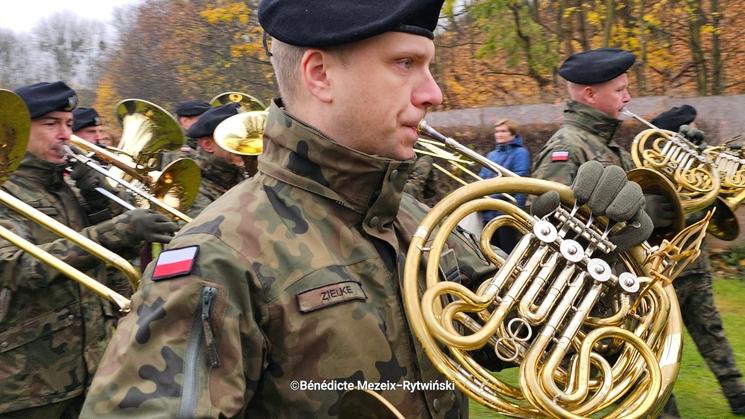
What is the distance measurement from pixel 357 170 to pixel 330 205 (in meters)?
0.10

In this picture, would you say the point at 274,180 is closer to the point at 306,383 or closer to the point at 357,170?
the point at 357,170

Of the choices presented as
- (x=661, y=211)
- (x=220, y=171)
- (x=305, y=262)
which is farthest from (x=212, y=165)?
(x=305, y=262)

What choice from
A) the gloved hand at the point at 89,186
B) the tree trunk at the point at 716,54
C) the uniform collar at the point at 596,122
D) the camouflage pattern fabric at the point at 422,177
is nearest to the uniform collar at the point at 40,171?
the gloved hand at the point at 89,186

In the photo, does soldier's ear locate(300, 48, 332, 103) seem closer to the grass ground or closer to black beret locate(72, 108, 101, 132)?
the grass ground

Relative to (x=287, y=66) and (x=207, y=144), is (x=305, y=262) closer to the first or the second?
(x=287, y=66)

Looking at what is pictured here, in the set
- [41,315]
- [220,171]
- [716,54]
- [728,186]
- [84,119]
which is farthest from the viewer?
[716,54]

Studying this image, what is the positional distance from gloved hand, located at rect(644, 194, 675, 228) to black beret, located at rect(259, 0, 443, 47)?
3.56 ft

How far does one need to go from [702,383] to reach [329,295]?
4669 mm

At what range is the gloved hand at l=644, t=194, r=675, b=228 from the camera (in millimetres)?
2354

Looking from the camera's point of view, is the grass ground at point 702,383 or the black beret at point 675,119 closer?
the grass ground at point 702,383

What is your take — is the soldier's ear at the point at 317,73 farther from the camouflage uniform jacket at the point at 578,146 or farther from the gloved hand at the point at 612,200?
the camouflage uniform jacket at the point at 578,146

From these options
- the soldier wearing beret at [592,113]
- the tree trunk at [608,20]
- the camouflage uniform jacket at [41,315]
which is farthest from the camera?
the tree trunk at [608,20]

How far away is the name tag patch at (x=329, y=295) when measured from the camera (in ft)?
5.07

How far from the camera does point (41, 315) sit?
11.8 feet
